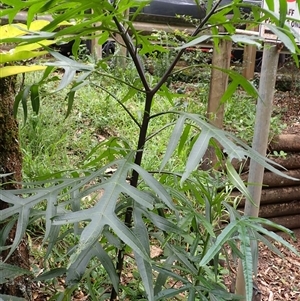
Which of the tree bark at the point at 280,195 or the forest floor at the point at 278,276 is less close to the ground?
the tree bark at the point at 280,195

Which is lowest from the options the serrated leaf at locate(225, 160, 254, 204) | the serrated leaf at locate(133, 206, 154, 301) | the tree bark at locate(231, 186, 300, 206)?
the tree bark at locate(231, 186, 300, 206)

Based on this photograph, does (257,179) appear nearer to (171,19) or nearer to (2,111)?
(2,111)

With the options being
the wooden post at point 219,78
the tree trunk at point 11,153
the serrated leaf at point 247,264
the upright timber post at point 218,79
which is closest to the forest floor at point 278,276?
the upright timber post at point 218,79

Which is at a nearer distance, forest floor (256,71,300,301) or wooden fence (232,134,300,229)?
forest floor (256,71,300,301)

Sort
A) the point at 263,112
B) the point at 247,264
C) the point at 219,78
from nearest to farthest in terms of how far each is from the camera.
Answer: the point at 247,264
the point at 263,112
the point at 219,78

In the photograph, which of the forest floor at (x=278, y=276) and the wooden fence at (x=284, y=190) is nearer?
the forest floor at (x=278, y=276)

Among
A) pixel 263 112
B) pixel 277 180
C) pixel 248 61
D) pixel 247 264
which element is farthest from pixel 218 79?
pixel 247 264

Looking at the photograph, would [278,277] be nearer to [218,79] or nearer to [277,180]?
[277,180]

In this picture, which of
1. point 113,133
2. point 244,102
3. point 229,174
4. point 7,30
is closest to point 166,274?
point 229,174

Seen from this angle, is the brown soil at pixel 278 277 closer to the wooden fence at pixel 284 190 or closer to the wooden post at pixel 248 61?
the wooden fence at pixel 284 190

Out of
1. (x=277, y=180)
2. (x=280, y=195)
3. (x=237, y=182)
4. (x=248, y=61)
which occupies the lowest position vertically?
(x=280, y=195)

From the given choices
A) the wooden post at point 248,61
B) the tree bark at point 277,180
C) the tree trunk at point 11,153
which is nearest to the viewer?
the tree trunk at point 11,153

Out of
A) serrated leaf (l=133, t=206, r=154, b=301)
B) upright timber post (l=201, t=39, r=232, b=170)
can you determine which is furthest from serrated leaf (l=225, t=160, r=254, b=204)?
upright timber post (l=201, t=39, r=232, b=170)

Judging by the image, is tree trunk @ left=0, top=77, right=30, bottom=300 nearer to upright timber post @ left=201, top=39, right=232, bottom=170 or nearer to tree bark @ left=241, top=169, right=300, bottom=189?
upright timber post @ left=201, top=39, right=232, bottom=170
